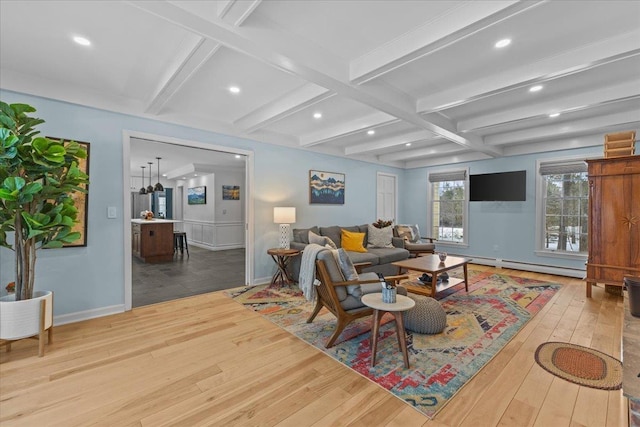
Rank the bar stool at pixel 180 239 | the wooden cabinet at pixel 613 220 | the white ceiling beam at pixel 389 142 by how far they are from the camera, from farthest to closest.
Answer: the bar stool at pixel 180 239 → the white ceiling beam at pixel 389 142 → the wooden cabinet at pixel 613 220

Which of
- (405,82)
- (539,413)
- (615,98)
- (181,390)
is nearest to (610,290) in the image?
(615,98)

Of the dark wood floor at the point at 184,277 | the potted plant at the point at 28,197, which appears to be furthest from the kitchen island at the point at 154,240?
the potted plant at the point at 28,197

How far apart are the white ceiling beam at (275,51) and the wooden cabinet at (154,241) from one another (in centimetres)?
587

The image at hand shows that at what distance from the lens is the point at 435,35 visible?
2.10m

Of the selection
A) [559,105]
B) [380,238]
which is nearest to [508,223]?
[380,238]

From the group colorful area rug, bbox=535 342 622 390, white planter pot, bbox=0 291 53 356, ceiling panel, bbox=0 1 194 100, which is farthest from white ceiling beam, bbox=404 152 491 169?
white planter pot, bbox=0 291 53 356

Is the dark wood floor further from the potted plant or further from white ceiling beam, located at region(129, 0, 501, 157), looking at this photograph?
white ceiling beam, located at region(129, 0, 501, 157)

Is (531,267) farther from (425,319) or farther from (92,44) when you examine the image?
(92,44)

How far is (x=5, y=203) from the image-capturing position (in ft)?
7.84

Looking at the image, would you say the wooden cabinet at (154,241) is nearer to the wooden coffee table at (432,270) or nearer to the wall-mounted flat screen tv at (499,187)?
the wooden coffee table at (432,270)

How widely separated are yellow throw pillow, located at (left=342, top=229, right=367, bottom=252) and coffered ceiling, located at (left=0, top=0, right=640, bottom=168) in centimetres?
211

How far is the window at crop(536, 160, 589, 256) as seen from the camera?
5.37 m

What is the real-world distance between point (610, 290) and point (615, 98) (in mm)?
2827

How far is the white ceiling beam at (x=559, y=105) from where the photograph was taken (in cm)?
313
